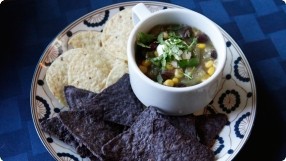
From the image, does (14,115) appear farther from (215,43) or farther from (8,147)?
(215,43)

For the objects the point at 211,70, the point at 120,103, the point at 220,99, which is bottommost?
Answer: the point at 220,99

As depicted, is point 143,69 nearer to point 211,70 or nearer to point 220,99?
point 211,70

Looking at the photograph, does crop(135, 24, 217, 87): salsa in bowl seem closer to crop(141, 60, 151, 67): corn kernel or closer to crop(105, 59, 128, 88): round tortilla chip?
crop(141, 60, 151, 67): corn kernel

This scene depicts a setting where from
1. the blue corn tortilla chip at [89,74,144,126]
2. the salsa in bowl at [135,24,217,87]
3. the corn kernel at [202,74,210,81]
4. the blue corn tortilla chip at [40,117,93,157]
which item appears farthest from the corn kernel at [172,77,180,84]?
the blue corn tortilla chip at [40,117,93,157]

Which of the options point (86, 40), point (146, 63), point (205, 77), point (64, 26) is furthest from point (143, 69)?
point (64, 26)

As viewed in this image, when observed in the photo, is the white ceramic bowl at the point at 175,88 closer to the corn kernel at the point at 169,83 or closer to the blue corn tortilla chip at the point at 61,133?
the corn kernel at the point at 169,83

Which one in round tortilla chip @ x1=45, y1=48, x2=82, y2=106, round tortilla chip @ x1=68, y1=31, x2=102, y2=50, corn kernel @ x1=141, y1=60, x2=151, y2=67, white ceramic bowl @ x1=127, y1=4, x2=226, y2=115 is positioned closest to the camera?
white ceramic bowl @ x1=127, y1=4, x2=226, y2=115

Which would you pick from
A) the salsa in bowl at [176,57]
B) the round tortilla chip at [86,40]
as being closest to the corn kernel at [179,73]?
the salsa in bowl at [176,57]
